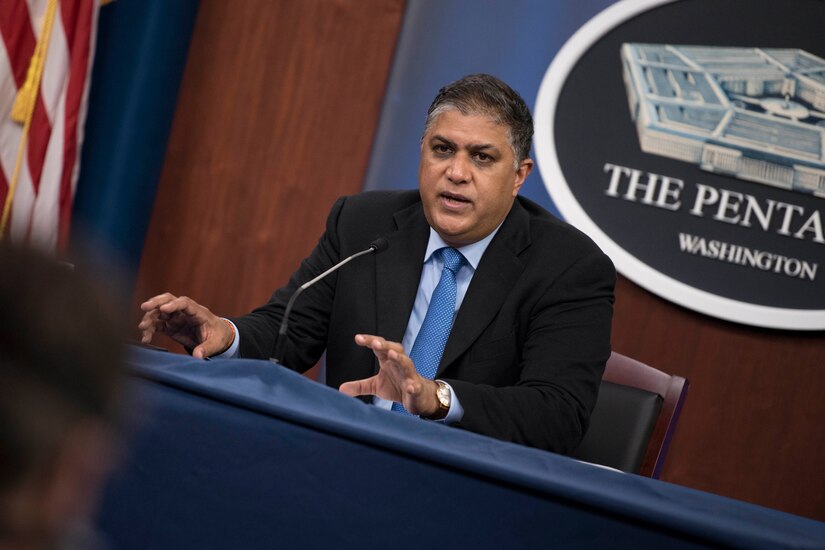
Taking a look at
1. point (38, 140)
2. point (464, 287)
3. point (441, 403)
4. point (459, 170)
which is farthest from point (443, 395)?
point (38, 140)

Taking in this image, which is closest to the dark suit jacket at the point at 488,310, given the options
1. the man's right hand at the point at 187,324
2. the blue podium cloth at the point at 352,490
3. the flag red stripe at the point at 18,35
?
the man's right hand at the point at 187,324

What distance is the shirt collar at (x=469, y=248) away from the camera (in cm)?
229

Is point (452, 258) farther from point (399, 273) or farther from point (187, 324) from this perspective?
point (187, 324)

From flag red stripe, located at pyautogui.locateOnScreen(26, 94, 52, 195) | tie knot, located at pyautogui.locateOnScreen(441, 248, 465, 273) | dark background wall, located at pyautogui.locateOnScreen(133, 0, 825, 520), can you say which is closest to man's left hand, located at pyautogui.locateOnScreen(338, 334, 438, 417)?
tie knot, located at pyautogui.locateOnScreen(441, 248, 465, 273)

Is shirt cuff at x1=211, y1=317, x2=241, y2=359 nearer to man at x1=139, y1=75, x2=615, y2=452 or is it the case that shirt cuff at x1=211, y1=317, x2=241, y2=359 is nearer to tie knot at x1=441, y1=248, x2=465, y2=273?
man at x1=139, y1=75, x2=615, y2=452

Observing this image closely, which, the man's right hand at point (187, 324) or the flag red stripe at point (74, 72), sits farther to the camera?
the flag red stripe at point (74, 72)

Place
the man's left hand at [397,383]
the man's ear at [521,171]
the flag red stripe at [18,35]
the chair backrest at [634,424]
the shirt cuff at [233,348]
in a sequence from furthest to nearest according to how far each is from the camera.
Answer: the flag red stripe at [18,35], the man's ear at [521,171], the chair backrest at [634,424], the shirt cuff at [233,348], the man's left hand at [397,383]

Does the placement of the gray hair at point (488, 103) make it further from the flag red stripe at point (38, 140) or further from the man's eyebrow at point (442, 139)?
the flag red stripe at point (38, 140)

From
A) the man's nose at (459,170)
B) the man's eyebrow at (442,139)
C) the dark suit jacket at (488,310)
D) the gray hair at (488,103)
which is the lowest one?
the dark suit jacket at (488,310)

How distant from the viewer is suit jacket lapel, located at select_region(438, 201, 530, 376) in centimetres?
213

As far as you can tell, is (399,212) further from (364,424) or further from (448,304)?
(364,424)

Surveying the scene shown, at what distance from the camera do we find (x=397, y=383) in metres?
1.68

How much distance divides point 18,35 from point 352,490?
268 cm

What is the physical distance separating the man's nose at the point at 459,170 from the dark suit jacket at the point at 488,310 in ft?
0.61
